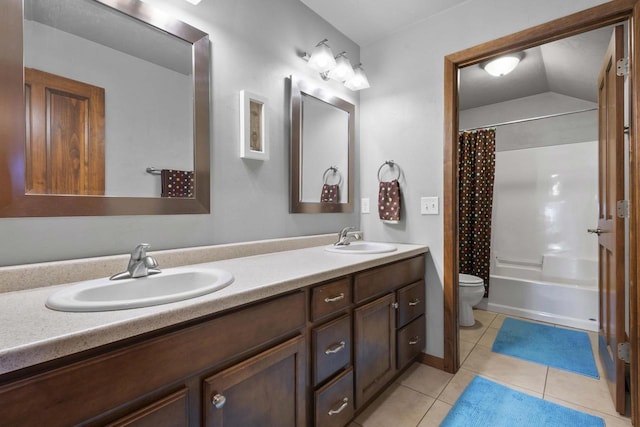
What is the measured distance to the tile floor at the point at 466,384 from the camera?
1.50 meters

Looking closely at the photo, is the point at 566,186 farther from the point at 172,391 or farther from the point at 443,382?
the point at 172,391

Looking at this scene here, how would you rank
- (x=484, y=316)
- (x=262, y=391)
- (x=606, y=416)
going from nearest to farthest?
1. (x=262, y=391)
2. (x=606, y=416)
3. (x=484, y=316)

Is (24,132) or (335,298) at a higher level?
(24,132)

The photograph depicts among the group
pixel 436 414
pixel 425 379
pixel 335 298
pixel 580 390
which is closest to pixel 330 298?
pixel 335 298

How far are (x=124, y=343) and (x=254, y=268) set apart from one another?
60 centimetres

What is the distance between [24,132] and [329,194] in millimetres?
1557

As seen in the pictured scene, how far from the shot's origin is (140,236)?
1211 mm

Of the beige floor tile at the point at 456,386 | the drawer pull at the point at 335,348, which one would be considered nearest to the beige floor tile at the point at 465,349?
the beige floor tile at the point at 456,386

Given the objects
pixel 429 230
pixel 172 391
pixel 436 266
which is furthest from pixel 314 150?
pixel 172 391

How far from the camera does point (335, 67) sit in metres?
1.99

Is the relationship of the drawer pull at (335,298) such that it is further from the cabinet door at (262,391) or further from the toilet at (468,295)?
the toilet at (468,295)

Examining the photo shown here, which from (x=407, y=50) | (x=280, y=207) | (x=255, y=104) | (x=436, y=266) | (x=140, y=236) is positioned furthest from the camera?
(x=407, y=50)

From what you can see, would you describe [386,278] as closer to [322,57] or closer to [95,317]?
[95,317]

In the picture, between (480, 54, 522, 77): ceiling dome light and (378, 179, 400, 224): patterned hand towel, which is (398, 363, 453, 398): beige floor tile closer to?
(378, 179, 400, 224): patterned hand towel
